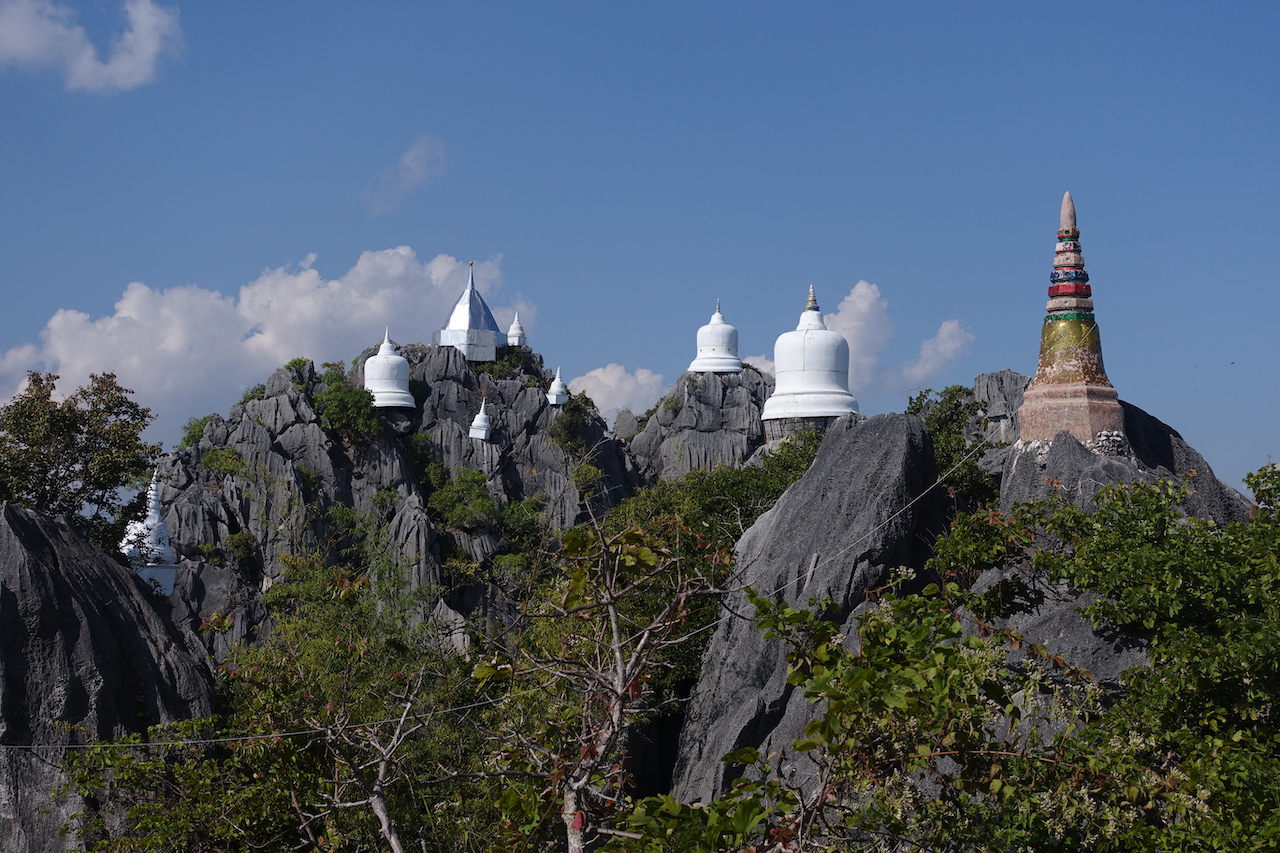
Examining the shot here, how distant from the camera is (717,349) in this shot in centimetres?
6169

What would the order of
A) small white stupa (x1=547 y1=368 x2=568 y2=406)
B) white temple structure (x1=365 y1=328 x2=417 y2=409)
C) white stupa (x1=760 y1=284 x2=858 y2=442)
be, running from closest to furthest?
white stupa (x1=760 y1=284 x2=858 y2=442) < white temple structure (x1=365 y1=328 x2=417 y2=409) < small white stupa (x1=547 y1=368 x2=568 y2=406)

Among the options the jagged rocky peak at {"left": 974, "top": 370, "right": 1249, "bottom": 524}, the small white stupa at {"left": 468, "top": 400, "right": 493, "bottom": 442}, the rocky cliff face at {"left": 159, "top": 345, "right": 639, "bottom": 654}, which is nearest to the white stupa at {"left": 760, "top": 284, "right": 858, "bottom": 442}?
the rocky cliff face at {"left": 159, "top": 345, "right": 639, "bottom": 654}

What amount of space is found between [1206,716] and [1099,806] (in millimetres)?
1798

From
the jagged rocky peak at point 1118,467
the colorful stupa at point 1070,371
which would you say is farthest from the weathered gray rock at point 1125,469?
the colorful stupa at point 1070,371

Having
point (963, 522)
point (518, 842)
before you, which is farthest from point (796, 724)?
point (518, 842)

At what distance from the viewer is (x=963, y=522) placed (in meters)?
10.8

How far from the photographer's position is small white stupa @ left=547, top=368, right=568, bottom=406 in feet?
194

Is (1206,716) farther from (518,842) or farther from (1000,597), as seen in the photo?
(518,842)

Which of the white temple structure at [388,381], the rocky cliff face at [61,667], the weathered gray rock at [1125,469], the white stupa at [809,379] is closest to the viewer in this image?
the rocky cliff face at [61,667]

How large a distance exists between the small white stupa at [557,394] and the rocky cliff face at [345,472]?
1.06 m

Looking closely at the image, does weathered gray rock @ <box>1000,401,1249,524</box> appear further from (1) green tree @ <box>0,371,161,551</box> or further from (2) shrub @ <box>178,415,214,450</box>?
(2) shrub @ <box>178,415,214,450</box>

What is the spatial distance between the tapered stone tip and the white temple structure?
41.0 m

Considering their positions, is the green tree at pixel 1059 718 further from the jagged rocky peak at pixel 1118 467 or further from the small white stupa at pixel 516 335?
the small white stupa at pixel 516 335

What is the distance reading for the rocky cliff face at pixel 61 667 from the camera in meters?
11.0
